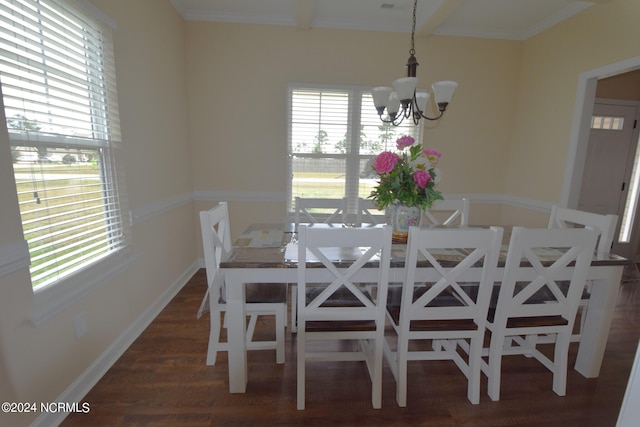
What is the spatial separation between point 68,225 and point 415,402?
2118 mm

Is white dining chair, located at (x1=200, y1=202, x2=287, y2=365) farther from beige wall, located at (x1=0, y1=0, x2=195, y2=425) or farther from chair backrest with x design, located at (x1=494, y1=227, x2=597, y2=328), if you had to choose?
chair backrest with x design, located at (x1=494, y1=227, x2=597, y2=328)

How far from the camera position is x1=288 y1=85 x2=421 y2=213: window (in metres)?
3.35

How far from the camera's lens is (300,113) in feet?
11.0

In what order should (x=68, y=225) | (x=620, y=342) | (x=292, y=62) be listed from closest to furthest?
1. (x=68, y=225)
2. (x=620, y=342)
3. (x=292, y=62)

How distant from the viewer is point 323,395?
1707 mm

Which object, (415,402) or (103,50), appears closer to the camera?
(415,402)

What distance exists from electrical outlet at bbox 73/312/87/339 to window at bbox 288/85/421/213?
2.22 metres

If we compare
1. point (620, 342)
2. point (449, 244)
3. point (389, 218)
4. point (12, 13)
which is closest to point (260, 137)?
point (389, 218)

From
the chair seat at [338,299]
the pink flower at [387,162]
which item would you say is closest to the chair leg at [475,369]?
the chair seat at [338,299]

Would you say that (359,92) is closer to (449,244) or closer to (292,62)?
(292,62)

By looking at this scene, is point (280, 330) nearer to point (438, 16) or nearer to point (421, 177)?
point (421, 177)

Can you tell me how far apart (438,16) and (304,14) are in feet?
4.14

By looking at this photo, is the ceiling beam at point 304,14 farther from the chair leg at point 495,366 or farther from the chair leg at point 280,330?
the chair leg at point 495,366

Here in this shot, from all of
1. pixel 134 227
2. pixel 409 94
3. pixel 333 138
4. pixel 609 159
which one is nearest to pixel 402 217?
pixel 409 94
